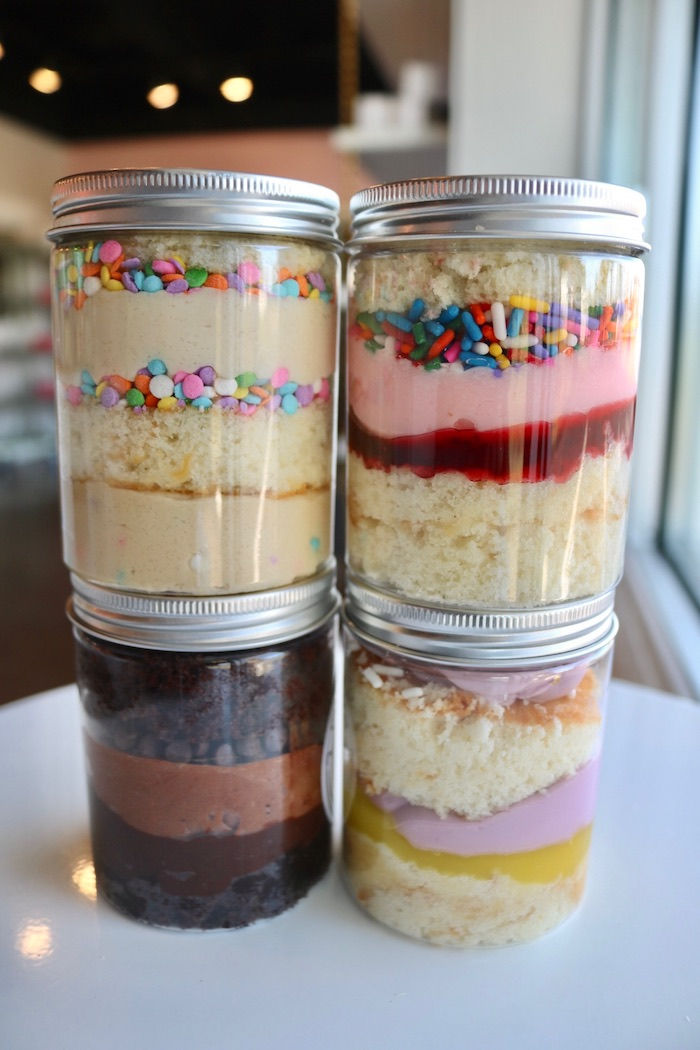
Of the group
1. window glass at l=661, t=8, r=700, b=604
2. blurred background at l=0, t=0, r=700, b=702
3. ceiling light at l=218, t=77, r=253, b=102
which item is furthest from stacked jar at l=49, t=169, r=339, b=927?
ceiling light at l=218, t=77, r=253, b=102

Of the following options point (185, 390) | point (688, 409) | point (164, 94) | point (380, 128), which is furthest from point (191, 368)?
point (164, 94)

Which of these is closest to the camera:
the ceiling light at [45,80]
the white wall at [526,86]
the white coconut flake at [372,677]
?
the white coconut flake at [372,677]

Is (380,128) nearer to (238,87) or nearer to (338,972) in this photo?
(238,87)

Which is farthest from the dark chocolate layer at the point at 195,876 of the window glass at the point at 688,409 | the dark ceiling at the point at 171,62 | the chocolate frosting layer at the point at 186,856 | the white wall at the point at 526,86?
the dark ceiling at the point at 171,62

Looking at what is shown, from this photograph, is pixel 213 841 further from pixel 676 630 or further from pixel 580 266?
pixel 676 630

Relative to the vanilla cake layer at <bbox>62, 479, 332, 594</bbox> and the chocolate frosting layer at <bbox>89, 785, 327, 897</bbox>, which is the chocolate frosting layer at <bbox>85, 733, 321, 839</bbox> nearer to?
the chocolate frosting layer at <bbox>89, 785, 327, 897</bbox>

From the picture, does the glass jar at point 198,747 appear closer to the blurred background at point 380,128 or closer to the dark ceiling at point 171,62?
the blurred background at point 380,128
